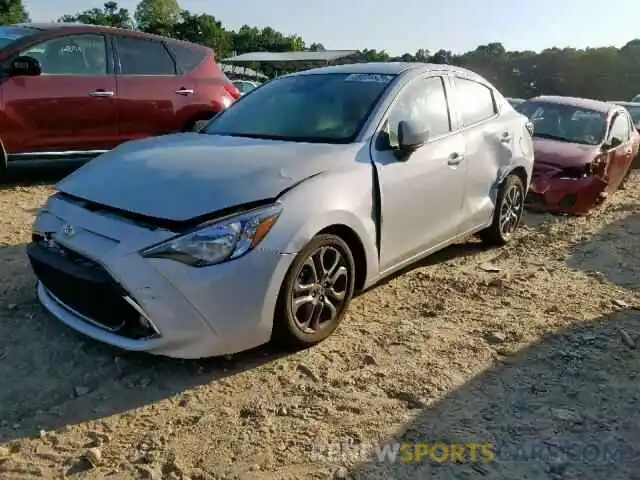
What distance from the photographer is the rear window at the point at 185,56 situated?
24.3 feet

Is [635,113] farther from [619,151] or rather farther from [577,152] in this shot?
[577,152]

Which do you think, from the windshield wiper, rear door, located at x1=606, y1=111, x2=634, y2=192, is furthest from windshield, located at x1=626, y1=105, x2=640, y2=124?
the windshield wiper

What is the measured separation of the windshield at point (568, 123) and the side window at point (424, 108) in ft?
13.4

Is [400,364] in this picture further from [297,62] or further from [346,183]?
[297,62]

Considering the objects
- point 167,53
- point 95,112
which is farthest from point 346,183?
point 167,53

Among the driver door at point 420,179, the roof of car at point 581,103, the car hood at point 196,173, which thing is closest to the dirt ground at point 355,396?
the driver door at point 420,179

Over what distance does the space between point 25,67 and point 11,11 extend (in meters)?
42.5

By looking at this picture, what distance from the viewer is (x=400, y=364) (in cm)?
342

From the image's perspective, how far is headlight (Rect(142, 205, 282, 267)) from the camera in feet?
9.61

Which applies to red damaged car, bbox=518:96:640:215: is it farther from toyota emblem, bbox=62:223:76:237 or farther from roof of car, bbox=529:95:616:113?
toyota emblem, bbox=62:223:76:237

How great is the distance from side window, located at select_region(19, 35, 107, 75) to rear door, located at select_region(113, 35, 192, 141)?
19cm

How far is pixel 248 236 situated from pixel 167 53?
5.04 meters

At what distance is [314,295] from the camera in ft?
11.3

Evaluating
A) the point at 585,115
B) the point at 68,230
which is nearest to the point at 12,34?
the point at 68,230
